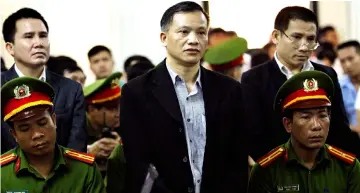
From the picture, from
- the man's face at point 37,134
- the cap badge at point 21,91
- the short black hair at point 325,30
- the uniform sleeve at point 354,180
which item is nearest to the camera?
the man's face at point 37,134

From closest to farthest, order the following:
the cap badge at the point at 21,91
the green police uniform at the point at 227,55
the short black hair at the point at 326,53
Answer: the cap badge at the point at 21,91
the green police uniform at the point at 227,55
the short black hair at the point at 326,53

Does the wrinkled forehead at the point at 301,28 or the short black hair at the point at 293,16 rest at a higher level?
the short black hair at the point at 293,16

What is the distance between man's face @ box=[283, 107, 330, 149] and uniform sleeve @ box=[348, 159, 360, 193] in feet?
0.69

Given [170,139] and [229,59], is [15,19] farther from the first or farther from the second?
[229,59]

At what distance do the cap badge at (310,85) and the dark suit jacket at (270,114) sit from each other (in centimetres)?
27

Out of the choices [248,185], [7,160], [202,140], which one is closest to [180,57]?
[202,140]

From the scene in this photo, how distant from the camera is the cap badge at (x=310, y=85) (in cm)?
353

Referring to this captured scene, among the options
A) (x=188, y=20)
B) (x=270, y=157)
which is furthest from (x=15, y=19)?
(x=270, y=157)

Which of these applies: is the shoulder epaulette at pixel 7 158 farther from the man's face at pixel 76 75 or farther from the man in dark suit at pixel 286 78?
the man's face at pixel 76 75

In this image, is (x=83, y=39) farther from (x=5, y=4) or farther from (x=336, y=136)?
(x=336, y=136)

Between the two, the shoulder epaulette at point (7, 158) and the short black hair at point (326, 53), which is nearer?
the shoulder epaulette at point (7, 158)

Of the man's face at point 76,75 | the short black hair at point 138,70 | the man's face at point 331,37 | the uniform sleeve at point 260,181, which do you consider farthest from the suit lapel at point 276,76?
the man's face at point 331,37

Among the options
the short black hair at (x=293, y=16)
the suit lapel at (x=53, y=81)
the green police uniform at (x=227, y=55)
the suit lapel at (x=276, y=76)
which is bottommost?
the green police uniform at (x=227, y=55)

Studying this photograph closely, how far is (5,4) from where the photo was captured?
5953 millimetres
